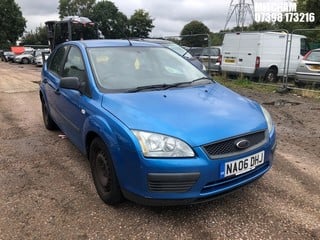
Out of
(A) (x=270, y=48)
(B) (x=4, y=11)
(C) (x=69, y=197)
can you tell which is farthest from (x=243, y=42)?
(B) (x=4, y=11)

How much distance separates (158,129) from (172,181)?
1.44 ft

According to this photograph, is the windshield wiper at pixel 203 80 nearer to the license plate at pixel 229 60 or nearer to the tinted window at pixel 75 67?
the tinted window at pixel 75 67

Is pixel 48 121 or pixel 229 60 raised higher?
pixel 229 60

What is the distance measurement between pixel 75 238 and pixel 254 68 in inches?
451

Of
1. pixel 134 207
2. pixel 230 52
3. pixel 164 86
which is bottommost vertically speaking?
pixel 134 207

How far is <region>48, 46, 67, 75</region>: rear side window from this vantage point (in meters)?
5.27

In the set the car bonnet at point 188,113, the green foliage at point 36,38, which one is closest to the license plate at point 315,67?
the car bonnet at point 188,113

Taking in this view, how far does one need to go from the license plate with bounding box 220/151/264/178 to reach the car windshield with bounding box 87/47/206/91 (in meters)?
1.31

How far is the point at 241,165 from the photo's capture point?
10.2ft

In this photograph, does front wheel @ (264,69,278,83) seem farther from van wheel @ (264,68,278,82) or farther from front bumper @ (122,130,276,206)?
front bumper @ (122,130,276,206)

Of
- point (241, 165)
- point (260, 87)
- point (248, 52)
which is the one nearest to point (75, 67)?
point (241, 165)

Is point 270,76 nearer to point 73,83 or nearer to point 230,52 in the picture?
point 230,52

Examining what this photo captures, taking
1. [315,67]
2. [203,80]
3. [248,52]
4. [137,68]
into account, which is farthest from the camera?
[248,52]

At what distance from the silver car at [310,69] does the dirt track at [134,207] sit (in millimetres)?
6443
